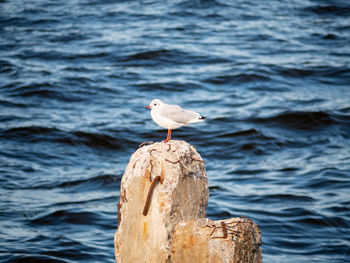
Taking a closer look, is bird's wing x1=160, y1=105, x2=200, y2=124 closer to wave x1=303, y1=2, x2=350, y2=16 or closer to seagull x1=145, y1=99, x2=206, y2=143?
seagull x1=145, y1=99, x2=206, y2=143

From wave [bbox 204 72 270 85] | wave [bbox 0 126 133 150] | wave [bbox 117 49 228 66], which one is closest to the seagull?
wave [bbox 0 126 133 150]

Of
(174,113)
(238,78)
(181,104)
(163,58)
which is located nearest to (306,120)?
(238,78)

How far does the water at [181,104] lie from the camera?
10.5 meters

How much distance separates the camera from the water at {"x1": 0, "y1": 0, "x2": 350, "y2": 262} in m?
10.5

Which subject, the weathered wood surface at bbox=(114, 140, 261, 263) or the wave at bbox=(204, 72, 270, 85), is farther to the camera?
the wave at bbox=(204, 72, 270, 85)

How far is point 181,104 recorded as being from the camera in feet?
54.2

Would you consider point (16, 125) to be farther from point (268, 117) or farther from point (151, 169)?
point (151, 169)

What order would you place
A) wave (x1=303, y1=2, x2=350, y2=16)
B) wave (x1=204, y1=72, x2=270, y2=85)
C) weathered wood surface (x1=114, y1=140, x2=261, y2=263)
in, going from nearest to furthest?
weathered wood surface (x1=114, y1=140, x2=261, y2=263)
wave (x1=204, y1=72, x2=270, y2=85)
wave (x1=303, y1=2, x2=350, y2=16)

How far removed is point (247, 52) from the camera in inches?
822

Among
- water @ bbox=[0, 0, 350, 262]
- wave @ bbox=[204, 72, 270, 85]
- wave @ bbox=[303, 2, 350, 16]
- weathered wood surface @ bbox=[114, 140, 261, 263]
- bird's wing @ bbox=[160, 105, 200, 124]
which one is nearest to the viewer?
weathered wood surface @ bbox=[114, 140, 261, 263]

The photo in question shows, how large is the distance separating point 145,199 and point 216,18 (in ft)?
68.7

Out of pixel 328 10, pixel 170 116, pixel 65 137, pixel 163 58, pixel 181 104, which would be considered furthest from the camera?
pixel 328 10

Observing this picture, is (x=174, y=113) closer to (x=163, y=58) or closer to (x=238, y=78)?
(x=238, y=78)

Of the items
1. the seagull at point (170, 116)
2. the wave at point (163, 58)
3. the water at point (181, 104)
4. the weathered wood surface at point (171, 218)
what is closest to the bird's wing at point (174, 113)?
the seagull at point (170, 116)
